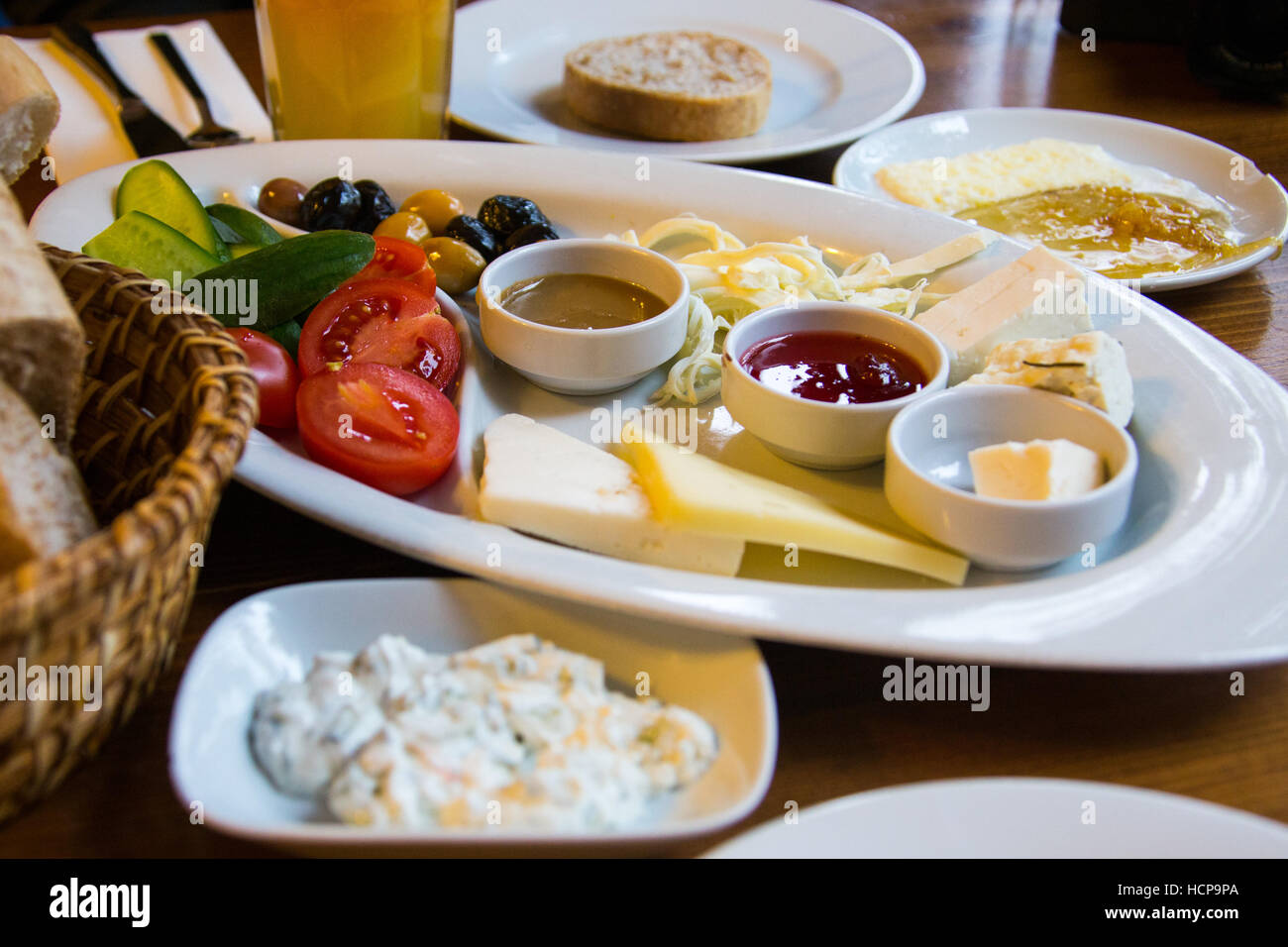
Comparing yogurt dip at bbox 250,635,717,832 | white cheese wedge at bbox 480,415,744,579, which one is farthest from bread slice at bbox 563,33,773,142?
yogurt dip at bbox 250,635,717,832

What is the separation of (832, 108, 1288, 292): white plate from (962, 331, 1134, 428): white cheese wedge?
1062mm

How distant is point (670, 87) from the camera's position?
3.18m

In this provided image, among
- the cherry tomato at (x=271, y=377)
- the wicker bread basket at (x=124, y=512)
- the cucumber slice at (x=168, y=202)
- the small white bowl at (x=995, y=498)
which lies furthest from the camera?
the cucumber slice at (x=168, y=202)

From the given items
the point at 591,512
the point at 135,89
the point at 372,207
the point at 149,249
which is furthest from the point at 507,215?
the point at 135,89

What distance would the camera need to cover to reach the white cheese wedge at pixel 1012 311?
1997 mm

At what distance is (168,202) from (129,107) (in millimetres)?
963

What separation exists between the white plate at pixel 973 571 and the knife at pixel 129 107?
51 cm

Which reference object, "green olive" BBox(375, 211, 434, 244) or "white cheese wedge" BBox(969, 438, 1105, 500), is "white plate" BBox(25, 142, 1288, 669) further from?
"green olive" BBox(375, 211, 434, 244)

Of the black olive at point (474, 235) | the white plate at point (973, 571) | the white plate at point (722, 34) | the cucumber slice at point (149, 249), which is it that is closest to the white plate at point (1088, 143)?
the white plate at point (722, 34)

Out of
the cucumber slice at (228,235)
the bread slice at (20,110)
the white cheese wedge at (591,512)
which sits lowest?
the white cheese wedge at (591,512)

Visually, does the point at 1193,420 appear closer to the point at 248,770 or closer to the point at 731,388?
the point at 731,388

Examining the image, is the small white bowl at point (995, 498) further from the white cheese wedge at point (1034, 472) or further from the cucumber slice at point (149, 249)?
the cucumber slice at point (149, 249)

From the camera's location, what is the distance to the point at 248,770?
1266 mm

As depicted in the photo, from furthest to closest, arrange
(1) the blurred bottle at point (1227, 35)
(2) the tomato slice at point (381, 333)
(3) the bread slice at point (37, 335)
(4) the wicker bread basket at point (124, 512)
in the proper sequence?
(1) the blurred bottle at point (1227, 35)
(2) the tomato slice at point (381, 333)
(3) the bread slice at point (37, 335)
(4) the wicker bread basket at point (124, 512)
